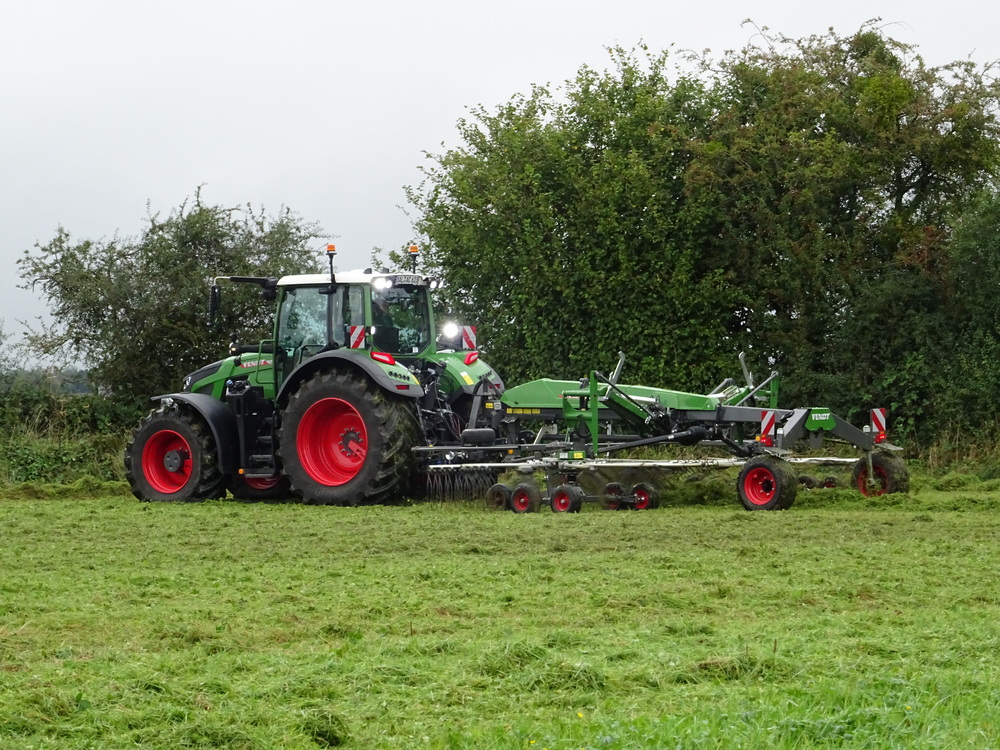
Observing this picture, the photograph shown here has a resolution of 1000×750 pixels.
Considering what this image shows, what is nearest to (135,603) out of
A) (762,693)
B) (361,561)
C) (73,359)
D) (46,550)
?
(361,561)

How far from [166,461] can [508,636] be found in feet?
28.6

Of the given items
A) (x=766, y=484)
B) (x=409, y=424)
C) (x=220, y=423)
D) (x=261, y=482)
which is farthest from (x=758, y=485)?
(x=220, y=423)

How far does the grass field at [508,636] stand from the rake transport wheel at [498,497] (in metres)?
1.85

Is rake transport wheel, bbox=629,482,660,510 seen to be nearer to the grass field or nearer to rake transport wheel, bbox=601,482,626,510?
rake transport wheel, bbox=601,482,626,510

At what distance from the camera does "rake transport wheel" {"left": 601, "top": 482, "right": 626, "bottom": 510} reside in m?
12.1

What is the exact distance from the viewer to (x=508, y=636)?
5.74 meters

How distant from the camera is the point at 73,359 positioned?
19.4 meters

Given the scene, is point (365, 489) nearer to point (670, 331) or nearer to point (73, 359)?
point (670, 331)

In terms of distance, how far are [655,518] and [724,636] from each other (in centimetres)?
499

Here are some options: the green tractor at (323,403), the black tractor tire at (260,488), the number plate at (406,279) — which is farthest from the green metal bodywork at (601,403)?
the black tractor tire at (260,488)

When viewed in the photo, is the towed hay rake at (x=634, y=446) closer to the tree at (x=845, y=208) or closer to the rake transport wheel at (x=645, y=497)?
the rake transport wheel at (x=645, y=497)

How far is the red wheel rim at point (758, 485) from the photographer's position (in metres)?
11.4

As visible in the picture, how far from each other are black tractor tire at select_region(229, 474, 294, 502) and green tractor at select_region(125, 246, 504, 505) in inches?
0.4

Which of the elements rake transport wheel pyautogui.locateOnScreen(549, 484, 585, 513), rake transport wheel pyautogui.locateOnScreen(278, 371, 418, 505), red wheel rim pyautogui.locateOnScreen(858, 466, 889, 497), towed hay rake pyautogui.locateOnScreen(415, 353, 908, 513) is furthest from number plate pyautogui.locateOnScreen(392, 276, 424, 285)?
red wheel rim pyautogui.locateOnScreen(858, 466, 889, 497)
